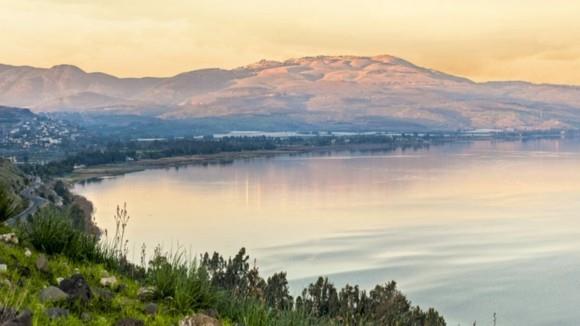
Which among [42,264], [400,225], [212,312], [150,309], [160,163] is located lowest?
→ [400,225]

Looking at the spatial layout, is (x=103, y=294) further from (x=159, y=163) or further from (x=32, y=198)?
(x=159, y=163)

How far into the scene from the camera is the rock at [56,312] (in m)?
5.70

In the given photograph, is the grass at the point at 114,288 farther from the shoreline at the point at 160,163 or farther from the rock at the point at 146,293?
the shoreline at the point at 160,163

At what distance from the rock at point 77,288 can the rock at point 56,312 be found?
488mm

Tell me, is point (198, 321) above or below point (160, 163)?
above

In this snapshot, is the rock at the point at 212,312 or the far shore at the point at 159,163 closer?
the rock at the point at 212,312

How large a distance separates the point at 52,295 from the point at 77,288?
0.30 meters

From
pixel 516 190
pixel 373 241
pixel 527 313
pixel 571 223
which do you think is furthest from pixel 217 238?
pixel 516 190

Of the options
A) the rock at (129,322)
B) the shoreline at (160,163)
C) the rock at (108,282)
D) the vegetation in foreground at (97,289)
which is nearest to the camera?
the rock at (129,322)

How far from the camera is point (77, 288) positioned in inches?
258

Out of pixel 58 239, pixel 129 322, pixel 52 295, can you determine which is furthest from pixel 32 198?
pixel 129 322

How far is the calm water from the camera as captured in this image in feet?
163

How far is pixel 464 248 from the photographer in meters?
64.9

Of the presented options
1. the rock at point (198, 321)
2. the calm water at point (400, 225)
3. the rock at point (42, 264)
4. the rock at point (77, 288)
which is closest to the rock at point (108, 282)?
the rock at point (42, 264)
